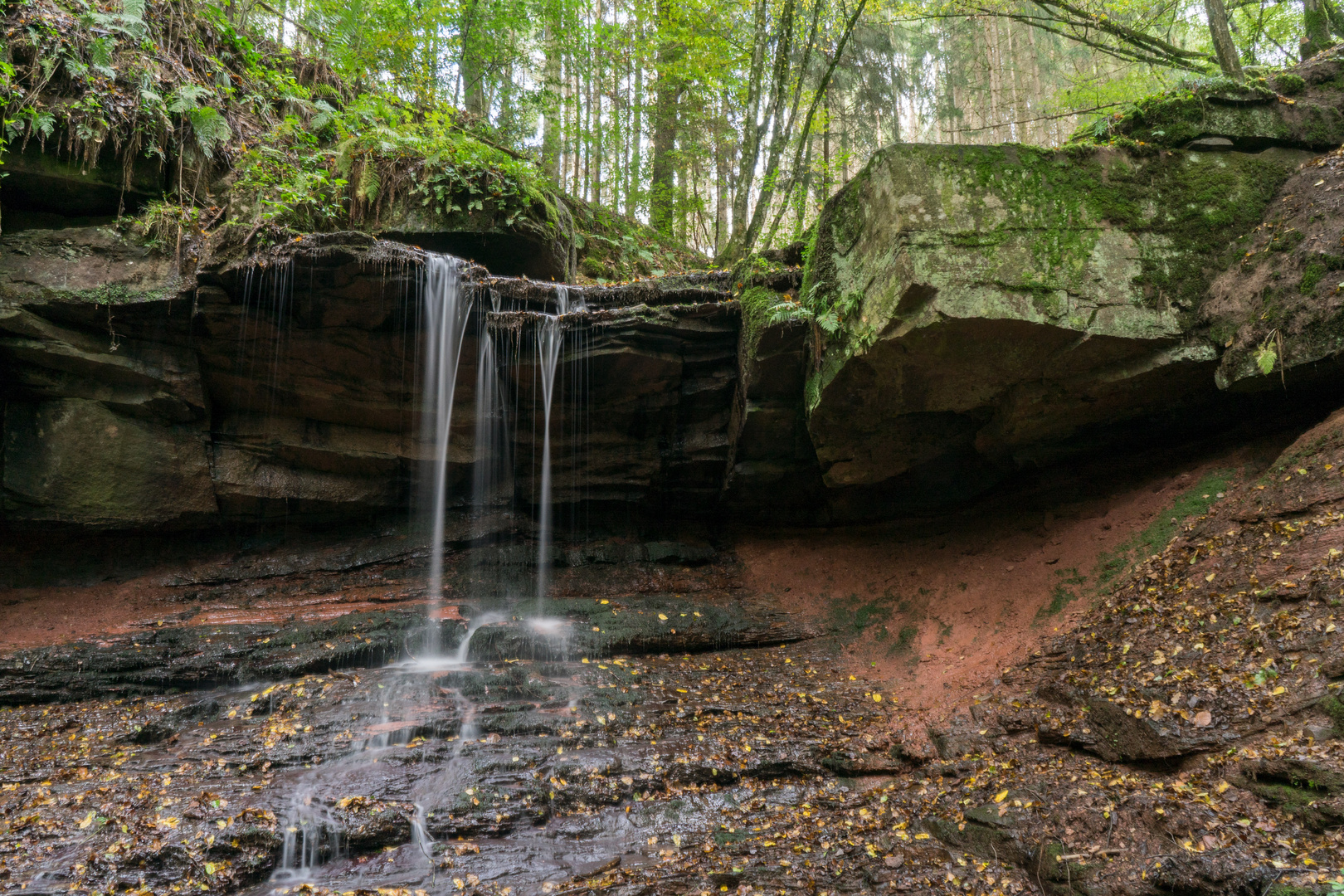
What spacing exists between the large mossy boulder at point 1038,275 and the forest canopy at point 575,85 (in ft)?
3.30

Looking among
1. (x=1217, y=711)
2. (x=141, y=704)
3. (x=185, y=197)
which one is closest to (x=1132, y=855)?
(x=1217, y=711)

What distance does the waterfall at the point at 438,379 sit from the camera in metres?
9.22

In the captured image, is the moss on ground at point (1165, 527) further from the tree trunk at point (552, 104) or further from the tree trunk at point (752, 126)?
the tree trunk at point (552, 104)

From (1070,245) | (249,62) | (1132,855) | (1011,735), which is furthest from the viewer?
(249,62)

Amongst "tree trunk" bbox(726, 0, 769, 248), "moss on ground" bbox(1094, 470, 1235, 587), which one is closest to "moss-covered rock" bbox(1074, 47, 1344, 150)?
"moss on ground" bbox(1094, 470, 1235, 587)

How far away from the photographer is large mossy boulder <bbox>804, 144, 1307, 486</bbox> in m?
6.49

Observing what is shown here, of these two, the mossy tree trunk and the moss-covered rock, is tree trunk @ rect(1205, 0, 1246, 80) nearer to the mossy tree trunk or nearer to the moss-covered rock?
the mossy tree trunk

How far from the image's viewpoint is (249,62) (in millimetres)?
11211

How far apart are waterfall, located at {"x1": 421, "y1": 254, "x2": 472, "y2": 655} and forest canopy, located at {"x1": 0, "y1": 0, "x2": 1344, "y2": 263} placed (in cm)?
172

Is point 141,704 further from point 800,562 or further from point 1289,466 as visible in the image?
point 1289,466

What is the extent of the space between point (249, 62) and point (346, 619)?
9529mm

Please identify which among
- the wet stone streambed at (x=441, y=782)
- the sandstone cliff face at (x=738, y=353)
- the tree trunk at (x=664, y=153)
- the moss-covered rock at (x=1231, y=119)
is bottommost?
the wet stone streambed at (x=441, y=782)

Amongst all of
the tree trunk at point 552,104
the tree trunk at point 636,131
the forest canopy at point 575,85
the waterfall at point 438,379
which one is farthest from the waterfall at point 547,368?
the tree trunk at point 636,131

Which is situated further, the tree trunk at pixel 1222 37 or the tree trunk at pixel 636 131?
the tree trunk at pixel 636 131
